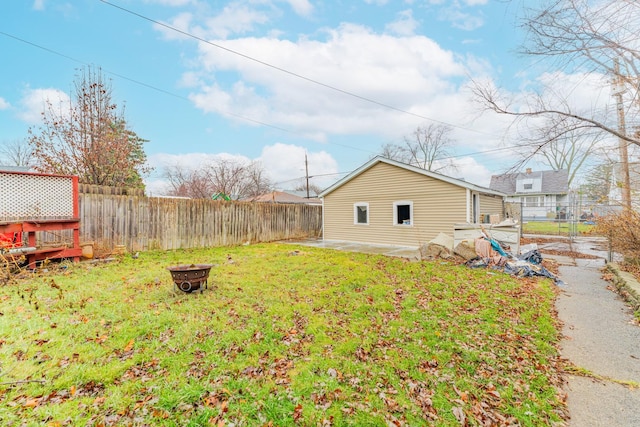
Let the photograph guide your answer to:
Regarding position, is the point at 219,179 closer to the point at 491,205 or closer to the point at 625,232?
the point at 491,205

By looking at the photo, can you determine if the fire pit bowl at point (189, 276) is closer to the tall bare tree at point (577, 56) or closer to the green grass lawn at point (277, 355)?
the green grass lawn at point (277, 355)

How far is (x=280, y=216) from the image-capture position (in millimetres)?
13977

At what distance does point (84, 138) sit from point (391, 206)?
11.9m

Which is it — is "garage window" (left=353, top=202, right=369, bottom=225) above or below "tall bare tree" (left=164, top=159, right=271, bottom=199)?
below

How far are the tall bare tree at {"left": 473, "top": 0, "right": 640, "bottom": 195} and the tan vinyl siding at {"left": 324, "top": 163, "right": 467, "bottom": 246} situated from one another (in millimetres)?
4302

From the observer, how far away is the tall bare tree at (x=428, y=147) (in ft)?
96.2

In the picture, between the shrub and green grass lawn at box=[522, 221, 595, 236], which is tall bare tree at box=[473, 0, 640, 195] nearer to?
the shrub

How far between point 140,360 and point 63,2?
33.3ft

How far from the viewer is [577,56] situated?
17.1ft

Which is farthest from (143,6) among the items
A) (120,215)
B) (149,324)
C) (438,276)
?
(438,276)

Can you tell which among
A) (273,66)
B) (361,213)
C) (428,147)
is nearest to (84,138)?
(273,66)

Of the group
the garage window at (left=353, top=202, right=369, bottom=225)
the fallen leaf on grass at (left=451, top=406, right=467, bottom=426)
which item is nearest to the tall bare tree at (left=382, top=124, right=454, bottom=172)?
the garage window at (left=353, top=202, right=369, bottom=225)

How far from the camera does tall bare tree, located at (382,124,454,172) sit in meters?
29.3

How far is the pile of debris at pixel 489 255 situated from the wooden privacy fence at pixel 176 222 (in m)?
7.35
